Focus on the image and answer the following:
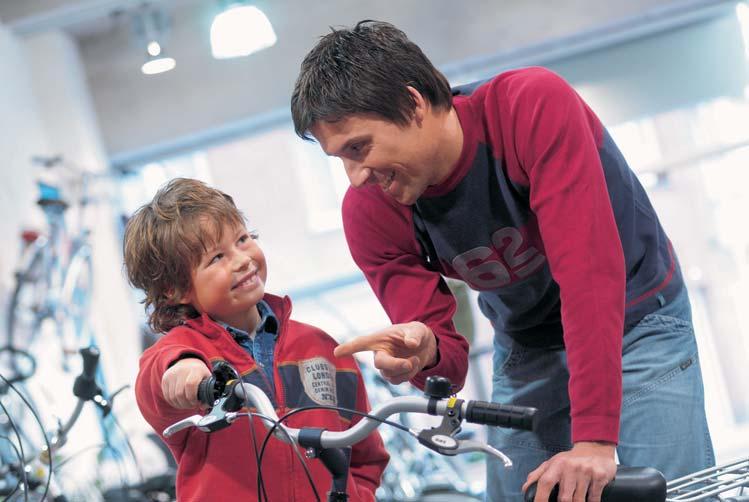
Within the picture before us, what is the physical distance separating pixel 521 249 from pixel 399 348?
0.29 m

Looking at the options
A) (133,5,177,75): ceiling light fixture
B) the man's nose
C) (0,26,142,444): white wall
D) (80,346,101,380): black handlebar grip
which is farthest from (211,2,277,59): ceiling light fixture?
the man's nose

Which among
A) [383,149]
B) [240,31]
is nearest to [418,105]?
[383,149]

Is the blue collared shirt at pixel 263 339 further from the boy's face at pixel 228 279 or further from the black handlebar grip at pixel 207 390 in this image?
the black handlebar grip at pixel 207 390

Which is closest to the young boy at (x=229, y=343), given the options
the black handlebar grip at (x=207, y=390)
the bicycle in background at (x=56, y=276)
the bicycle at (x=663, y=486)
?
the black handlebar grip at (x=207, y=390)

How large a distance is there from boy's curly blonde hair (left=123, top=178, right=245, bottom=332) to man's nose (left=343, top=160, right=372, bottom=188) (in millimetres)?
256

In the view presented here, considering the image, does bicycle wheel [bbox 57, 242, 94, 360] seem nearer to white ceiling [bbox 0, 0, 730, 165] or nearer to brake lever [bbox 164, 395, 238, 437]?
white ceiling [bbox 0, 0, 730, 165]

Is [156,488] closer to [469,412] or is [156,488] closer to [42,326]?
[42,326]

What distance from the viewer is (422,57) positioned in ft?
4.96

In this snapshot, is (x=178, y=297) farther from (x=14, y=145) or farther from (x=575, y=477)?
(x=14, y=145)

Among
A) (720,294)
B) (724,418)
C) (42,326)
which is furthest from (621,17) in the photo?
(42,326)

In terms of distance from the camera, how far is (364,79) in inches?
56.5

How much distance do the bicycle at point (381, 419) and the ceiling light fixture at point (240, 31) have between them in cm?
391

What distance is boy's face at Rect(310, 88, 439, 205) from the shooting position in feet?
4.71

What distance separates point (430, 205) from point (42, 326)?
12.5 feet
